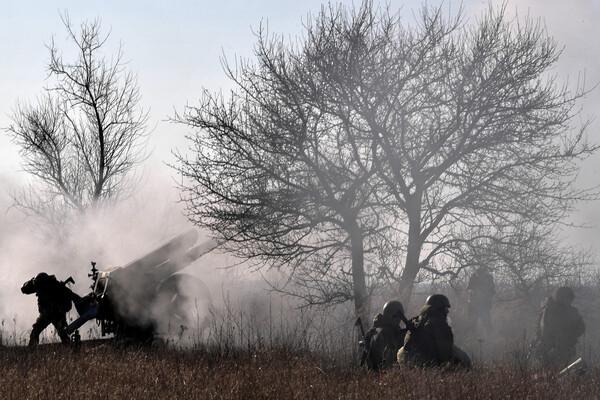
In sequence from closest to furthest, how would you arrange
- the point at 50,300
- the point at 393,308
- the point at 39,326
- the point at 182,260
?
the point at 393,308
the point at 39,326
the point at 50,300
the point at 182,260

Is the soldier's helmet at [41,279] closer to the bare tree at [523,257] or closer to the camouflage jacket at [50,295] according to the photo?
the camouflage jacket at [50,295]

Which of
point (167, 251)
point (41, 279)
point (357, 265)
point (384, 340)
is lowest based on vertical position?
point (384, 340)

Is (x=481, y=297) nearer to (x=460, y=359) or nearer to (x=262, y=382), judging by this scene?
(x=460, y=359)

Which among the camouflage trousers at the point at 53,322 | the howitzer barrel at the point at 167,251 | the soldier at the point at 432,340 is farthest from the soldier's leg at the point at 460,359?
the camouflage trousers at the point at 53,322

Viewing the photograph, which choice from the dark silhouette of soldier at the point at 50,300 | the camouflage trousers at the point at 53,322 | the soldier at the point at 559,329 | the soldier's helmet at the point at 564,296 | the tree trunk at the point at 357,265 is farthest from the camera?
the tree trunk at the point at 357,265

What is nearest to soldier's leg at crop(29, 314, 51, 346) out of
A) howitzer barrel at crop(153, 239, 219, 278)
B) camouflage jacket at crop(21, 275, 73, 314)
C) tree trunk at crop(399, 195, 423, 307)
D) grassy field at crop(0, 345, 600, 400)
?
camouflage jacket at crop(21, 275, 73, 314)

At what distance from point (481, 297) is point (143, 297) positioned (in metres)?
6.83

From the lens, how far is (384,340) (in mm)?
10797

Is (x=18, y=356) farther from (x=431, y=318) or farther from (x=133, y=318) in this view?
(x=431, y=318)

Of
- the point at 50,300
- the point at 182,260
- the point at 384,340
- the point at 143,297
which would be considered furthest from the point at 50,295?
the point at 384,340

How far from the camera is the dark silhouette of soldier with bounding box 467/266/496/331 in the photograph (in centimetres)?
1656

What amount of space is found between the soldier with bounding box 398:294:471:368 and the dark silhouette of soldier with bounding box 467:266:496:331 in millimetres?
5764

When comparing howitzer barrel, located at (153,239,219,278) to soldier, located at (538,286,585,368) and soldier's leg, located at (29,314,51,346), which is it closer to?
soldier's leg, located at (29,314,51,346)

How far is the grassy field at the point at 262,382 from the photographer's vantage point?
7891mm
